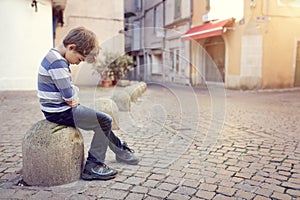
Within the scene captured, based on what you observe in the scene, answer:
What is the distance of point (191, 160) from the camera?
349cm

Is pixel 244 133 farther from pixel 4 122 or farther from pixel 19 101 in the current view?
pixel 19 101

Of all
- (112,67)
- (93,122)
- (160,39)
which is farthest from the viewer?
(160,39)

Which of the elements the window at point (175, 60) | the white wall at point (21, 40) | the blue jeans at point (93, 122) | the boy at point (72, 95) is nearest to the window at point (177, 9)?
the window at point (175, 60)

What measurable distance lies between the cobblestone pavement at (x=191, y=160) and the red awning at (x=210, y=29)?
7.46 metres

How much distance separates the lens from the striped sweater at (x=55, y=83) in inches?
98.3

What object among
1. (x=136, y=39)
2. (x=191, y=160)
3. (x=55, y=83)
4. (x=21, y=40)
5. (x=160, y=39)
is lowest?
(x=191, y=160)

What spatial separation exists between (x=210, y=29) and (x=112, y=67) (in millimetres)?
4846

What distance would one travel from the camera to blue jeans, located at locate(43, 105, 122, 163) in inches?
106

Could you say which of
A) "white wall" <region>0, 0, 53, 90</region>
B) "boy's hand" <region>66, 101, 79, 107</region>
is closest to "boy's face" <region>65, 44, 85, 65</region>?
"boy's hand" <region>66, 101, 79, 107</region>

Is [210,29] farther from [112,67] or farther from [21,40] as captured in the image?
[21,40]

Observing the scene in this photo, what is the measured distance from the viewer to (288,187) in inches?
107

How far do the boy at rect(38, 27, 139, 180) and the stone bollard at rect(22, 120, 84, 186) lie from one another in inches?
4.6

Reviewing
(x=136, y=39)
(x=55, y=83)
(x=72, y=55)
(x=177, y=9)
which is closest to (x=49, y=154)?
(x=55, y=83)

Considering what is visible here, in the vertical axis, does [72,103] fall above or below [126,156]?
above
